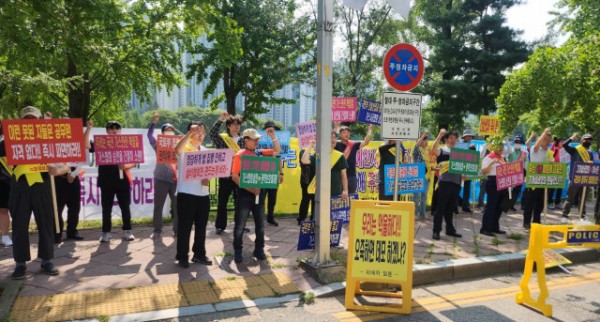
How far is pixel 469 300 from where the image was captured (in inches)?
200

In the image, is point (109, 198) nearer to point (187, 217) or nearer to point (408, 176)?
point (187, 217)

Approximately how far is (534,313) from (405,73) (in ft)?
10.3

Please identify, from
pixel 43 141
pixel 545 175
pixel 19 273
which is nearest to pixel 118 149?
pixel 43 141

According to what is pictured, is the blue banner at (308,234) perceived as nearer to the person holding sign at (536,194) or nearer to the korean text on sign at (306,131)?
the korean text on sign at (306,131)

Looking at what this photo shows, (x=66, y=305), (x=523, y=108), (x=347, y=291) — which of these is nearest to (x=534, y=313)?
(x=347, y=291)

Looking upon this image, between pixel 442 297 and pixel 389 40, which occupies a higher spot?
pixel 389 40

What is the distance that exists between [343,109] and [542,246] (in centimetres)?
492

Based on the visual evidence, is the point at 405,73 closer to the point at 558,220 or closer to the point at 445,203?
the point at 445,203

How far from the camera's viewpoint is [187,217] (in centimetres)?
577

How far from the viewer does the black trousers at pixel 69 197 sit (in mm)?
7105

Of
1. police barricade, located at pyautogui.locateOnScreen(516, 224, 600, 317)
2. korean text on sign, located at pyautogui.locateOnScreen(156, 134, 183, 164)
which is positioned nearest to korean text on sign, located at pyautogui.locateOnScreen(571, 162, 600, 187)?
police barricade, located at pyautogui.locateOnScreen(516, 224, 600, 317)

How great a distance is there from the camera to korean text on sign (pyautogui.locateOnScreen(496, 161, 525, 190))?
7.97 metres

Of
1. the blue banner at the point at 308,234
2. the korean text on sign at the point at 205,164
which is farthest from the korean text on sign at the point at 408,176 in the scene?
the korean text on sign at the point at 205,164

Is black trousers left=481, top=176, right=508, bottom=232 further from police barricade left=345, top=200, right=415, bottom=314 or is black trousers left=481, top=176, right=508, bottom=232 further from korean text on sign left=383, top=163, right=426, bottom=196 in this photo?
police barricade left=345, top=200, right=415, bottom=314
